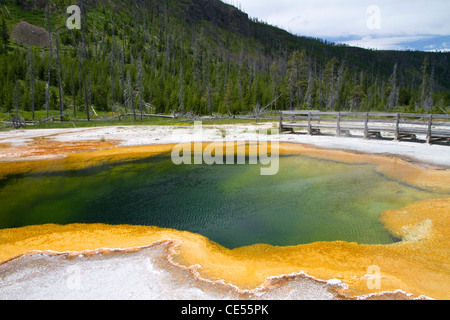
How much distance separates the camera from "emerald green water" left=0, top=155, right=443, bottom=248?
8.13 metres

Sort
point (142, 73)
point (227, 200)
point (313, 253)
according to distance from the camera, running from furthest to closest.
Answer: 1. point (142, 73)
2. point (227, 200)
3. point (313, 253)

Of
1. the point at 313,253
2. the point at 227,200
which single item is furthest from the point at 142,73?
the point at 313,253

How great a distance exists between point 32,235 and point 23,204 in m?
3.32

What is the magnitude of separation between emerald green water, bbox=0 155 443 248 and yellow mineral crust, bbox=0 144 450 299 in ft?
1.56

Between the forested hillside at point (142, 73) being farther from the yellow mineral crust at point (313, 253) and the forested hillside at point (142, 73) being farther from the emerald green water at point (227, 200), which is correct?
the yellow mineral crust at point (313, 253)

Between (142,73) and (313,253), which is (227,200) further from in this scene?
(142,73)

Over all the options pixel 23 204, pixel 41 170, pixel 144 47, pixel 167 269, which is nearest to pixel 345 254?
pixel 167 269

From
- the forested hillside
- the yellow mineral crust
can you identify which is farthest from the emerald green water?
the forested hillside

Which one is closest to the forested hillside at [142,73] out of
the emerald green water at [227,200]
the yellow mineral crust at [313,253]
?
the emerald green water at [227,200]

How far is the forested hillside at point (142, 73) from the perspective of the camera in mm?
45719

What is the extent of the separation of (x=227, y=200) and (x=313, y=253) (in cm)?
423

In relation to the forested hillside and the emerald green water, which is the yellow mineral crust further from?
the forested hillside

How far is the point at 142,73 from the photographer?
5769 cm

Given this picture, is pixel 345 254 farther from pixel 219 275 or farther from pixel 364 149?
pixel 364 149
